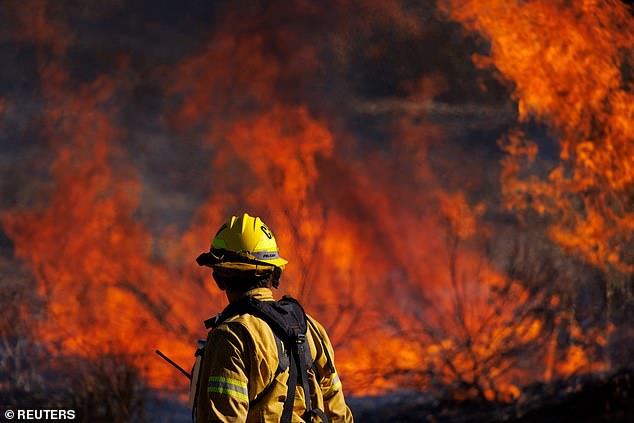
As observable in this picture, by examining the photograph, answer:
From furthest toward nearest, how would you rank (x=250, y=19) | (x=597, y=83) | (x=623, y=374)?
1. (x=250, y=19)
2. (x=597, y=83)
3. (x=623, y=374)

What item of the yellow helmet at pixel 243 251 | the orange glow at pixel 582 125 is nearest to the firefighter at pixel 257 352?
the yellow helmet at pixel 243 251

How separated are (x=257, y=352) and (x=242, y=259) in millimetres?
575

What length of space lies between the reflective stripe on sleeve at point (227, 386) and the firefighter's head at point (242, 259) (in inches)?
22.4

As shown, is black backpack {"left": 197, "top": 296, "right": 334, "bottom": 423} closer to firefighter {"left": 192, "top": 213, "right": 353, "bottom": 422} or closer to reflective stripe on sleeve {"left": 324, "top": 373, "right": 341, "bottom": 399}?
firefighter {"left": 192, "top": 213, "right": 353, "bottom": 422}

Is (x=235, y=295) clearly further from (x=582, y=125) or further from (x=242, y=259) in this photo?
(x=582, y=125)

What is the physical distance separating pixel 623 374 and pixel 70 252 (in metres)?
11.7

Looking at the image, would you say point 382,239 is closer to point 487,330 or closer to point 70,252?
point 487,330

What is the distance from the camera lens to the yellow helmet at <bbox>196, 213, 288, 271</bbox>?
4.47 m

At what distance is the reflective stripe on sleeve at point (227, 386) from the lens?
4008mm

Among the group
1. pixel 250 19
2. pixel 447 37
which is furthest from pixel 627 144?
pixel 250 19

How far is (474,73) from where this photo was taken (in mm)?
19578

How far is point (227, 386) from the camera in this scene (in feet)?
13.1

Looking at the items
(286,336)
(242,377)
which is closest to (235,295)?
(286,336)

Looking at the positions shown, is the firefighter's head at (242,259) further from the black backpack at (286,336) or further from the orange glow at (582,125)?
the orange glow at (582,125)
